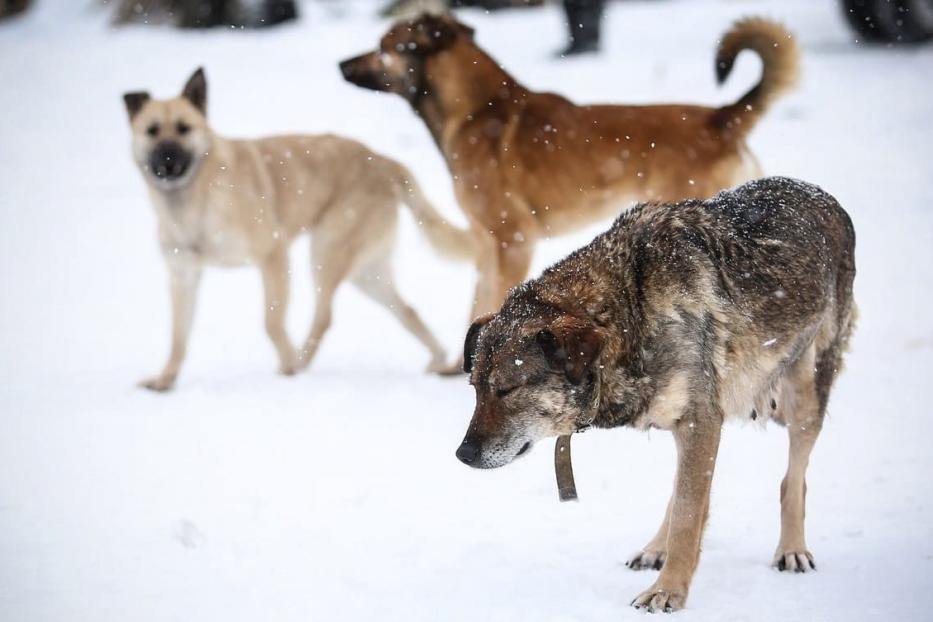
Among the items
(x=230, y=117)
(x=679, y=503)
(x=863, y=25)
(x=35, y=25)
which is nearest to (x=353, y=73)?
(x=679, y=503)

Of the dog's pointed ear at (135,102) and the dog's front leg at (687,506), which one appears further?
the dog's pointed ear at (135,102)

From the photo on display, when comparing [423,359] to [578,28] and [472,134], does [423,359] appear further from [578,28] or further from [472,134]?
[578,28]

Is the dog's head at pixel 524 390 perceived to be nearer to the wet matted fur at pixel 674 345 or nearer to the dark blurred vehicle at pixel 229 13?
the wet matted fur at pixel 674 345

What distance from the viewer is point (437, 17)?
7281mm

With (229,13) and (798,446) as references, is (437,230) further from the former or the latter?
(229,13)

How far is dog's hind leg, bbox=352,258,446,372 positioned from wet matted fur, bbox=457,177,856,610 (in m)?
3.62

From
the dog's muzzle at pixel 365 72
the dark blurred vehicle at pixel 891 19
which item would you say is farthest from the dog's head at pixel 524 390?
the dark blurred vehicle at pixel 891 19

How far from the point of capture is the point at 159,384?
6.99 m

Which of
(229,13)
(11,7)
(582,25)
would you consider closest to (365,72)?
(582,25)

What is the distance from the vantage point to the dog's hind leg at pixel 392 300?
295 inches

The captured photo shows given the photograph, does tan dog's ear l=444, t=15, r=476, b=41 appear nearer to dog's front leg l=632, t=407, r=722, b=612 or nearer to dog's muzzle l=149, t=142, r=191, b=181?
dog's muzzle l=149, t=142, r=191, b=181

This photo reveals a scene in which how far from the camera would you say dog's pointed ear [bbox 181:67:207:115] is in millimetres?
7488

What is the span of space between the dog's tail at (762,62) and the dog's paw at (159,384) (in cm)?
409

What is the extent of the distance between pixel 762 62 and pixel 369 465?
3.72 meters
